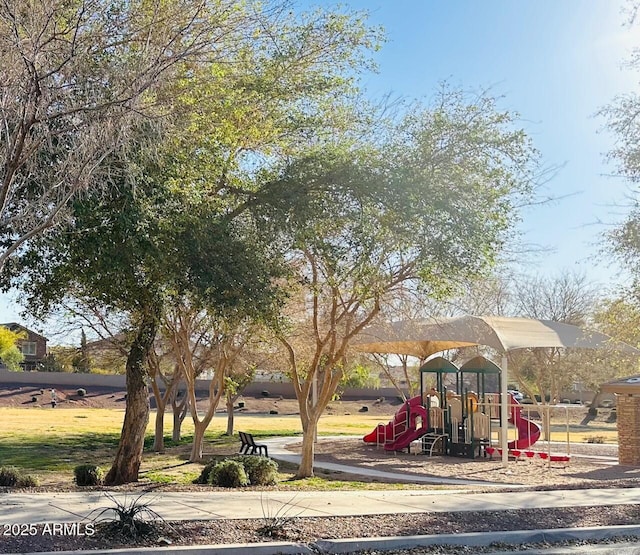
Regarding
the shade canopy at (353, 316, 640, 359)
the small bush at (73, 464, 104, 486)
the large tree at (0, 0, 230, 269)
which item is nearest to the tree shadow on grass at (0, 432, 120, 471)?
the small bush at (73, 464, 104, 486)

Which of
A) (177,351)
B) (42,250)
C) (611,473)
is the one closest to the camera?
(42,250)

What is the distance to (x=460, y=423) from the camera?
25.5 metres

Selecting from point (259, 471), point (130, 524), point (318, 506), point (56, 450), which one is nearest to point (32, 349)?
point (56, 450)

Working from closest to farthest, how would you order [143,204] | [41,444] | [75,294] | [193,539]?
[193,539] → [143,204] → [75,294] → [41,444]

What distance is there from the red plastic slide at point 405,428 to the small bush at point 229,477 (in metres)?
12.8

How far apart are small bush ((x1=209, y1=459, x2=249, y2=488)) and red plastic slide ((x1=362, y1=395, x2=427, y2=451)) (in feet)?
42.0

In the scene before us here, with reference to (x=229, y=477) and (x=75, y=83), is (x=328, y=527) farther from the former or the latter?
(x=75, y=83)

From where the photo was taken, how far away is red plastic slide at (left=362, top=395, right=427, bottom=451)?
26594mm

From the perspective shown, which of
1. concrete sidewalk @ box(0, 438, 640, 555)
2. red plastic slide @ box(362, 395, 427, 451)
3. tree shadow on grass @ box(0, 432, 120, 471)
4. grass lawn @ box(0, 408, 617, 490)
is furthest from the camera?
red plastic slide @ box(362, 395, 427, 451)

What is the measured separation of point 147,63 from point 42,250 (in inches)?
162

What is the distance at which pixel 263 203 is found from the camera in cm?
1378

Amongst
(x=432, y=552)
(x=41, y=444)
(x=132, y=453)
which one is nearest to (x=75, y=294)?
(x=132, y=453)

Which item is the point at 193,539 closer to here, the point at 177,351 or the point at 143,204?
the point at 143,204

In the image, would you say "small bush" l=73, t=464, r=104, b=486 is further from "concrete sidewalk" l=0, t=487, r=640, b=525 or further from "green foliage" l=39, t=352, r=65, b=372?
"green foliage" l=39, t=352, r=65, b=372
